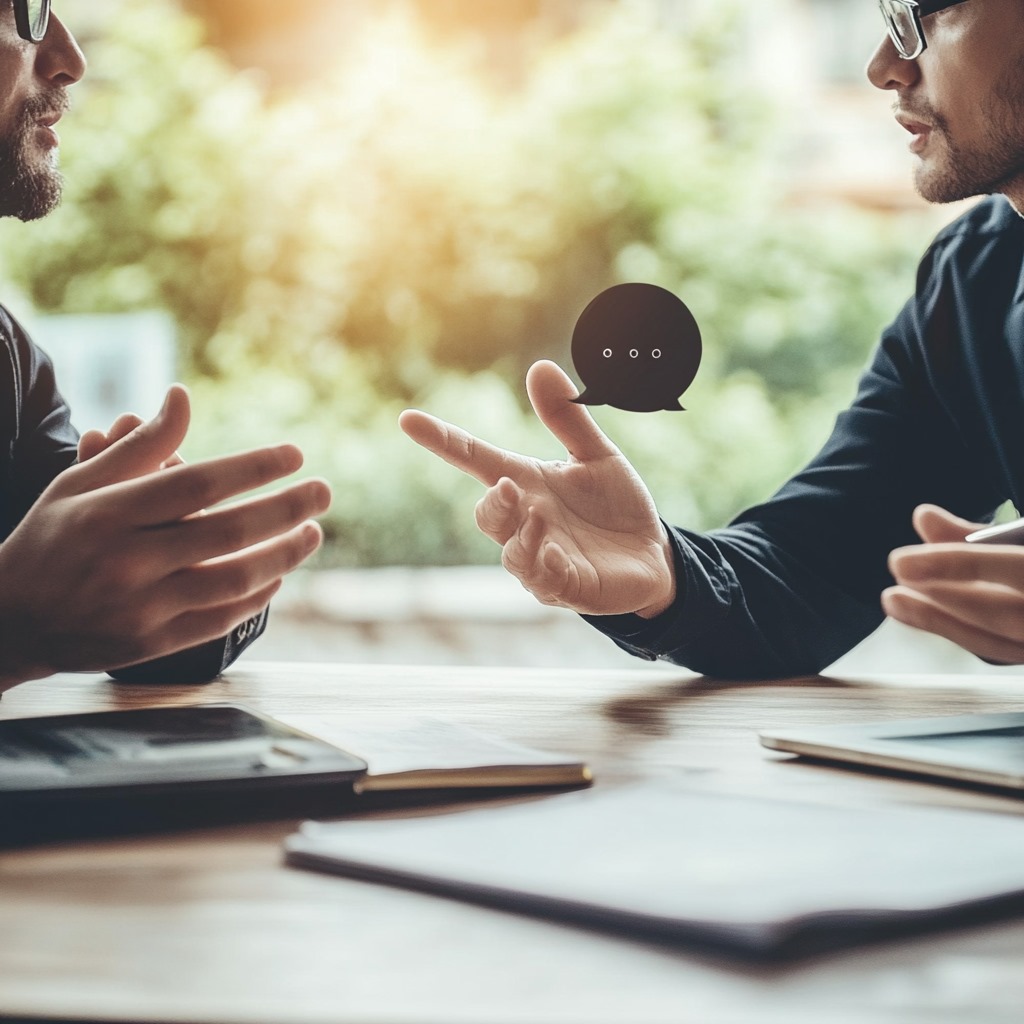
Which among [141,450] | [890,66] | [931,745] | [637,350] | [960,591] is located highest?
[890,66]

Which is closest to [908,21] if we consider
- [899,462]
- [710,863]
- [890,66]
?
[890,66]

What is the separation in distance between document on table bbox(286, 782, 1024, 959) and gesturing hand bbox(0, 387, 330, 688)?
0.24m

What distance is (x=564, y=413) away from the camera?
138 centimetres

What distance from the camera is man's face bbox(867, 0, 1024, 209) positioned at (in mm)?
1723

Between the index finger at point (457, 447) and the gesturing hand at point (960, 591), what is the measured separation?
510 mm

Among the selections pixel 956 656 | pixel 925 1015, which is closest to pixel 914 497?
pixel 925 1015

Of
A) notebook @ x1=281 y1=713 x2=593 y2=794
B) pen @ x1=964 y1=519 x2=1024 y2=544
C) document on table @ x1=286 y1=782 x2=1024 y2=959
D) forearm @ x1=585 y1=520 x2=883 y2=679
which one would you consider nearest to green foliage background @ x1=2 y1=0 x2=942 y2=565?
forearm @ x1=585 y1=520 x2=883 y2=679

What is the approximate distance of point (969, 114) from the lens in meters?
1.76

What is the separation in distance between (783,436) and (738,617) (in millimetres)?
4424

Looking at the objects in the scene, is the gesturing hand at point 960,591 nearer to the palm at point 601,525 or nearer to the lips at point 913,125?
the palm at point 601,525

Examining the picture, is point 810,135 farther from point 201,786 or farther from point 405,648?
point 201,786

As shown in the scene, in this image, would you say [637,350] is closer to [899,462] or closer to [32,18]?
[899,462]

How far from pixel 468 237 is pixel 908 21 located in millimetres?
4214

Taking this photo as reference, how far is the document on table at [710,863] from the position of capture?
0.52 meters
